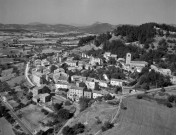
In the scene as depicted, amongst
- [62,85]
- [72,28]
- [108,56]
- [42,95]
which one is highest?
[72,28]

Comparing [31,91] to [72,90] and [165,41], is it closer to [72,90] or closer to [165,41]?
[72,90]

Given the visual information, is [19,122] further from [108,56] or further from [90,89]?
[108,56]

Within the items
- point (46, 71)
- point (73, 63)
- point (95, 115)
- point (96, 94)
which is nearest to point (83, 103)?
point (96, 94)

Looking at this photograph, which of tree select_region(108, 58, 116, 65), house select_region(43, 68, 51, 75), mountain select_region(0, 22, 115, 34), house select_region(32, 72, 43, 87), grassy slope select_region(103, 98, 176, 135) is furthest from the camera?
mountain select_region(0, 22, 115, 34)

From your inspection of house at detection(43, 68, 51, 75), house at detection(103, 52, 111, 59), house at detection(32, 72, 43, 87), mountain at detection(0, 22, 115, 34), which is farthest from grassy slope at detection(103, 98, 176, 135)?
mountain at detection(0, 22, 115, 34)

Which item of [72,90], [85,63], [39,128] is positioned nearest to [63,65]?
[85,63]

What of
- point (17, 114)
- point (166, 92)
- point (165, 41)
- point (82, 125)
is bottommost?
point (17, 114)

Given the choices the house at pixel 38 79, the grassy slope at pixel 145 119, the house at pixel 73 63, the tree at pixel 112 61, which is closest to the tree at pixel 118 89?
the grassy slope at pixel 145 119

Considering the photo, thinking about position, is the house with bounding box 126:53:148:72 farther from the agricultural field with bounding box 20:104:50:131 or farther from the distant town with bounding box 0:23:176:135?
the agricultural field with bounding box 20:104:50:131
